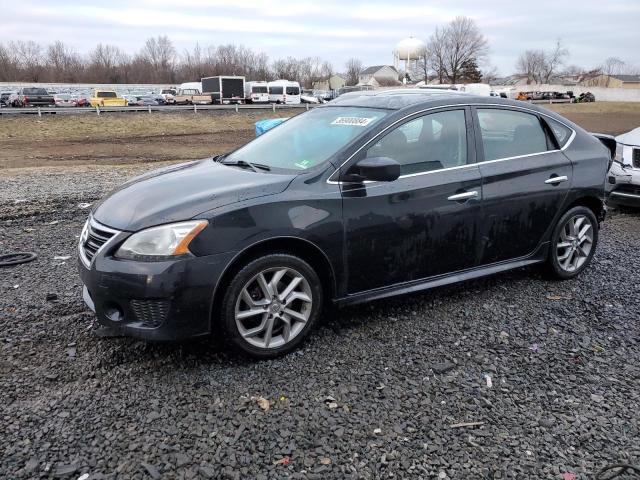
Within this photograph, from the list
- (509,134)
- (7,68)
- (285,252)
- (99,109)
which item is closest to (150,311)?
(285,252)

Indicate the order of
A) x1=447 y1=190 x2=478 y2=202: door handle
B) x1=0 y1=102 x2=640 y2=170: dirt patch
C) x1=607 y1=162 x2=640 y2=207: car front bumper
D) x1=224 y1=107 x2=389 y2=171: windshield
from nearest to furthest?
x1=224 y1=107 x2=389 y2=171: windshield, x1=447 y1=190 x2=478 y2=202: door handle, x1=607 y1=162 x2=640 y2=207: car front bumper, x1=0 y1=102 x2=640 y2=170: dirt patch

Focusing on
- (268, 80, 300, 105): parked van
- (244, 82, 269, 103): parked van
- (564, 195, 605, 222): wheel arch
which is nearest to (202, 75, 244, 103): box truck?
(244, 82, 269, 103): parked van

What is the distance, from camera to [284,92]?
5803 centimetres

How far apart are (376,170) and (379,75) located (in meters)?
128

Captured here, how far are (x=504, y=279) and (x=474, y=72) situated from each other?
101686mm

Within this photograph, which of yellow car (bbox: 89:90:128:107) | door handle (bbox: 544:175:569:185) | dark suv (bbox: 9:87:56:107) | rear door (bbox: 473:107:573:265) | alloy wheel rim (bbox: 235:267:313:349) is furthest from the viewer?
yellow car (bbox: 89:90:128:107)

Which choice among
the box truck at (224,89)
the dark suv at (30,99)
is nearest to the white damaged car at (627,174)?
the dark suv at (30,99)

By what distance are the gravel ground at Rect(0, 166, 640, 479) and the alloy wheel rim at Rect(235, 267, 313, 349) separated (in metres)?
0.19

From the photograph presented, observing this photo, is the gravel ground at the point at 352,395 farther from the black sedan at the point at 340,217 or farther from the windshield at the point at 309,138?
the windshield at the point at 309,138

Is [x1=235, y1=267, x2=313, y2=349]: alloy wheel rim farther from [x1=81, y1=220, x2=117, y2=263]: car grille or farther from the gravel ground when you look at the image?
[x1=81, y1=220, x2=117, y2=263]: car grille

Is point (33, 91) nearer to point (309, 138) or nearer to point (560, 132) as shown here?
point (309, 138)

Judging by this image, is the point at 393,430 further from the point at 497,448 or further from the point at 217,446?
the point at 217,446

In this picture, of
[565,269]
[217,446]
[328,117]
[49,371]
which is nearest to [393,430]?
[217,446]

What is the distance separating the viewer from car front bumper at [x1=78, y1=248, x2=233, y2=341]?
3.16 metres
